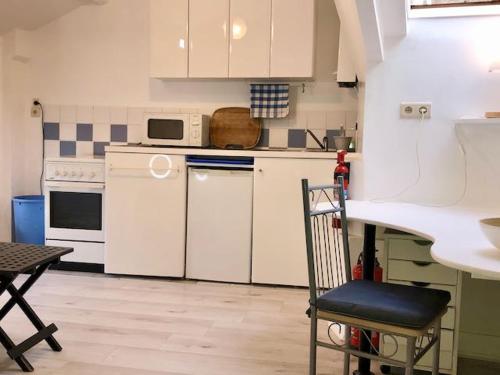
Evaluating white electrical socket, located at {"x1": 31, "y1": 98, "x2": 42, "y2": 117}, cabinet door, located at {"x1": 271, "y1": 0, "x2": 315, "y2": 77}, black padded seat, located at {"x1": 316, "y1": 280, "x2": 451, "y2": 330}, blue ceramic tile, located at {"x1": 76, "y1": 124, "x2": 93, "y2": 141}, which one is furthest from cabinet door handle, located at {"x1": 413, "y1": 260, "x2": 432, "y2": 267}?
white electrical socket, located at {"x1": 31, "y1": 98, "x2": 42, "y2": 117}

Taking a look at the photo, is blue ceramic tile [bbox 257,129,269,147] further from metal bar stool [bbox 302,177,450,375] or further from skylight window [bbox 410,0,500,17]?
metal bar stool [bbox 302,177,450,375]

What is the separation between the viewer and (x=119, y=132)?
438 centimetres

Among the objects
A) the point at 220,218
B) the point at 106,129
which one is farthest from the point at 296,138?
the point at 106,129

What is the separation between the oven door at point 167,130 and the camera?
3832mm

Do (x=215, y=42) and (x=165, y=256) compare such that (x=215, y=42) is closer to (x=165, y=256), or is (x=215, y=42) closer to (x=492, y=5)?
(x=165, y=256)

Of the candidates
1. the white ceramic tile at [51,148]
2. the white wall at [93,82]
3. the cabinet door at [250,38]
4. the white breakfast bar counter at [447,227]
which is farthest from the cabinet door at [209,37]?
the white breakfast bar counter at [447,227]

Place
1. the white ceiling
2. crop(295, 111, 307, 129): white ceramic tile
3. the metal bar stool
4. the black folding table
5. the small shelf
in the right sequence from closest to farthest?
1. the metal bar stool
2. the black folding table
3. the small shelf
4. the white ceiling
5. crop(295, 111, 307, 129): white ceramic tile

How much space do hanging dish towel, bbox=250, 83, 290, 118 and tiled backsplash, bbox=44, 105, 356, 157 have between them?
125 mm

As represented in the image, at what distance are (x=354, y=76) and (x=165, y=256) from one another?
1.83 m

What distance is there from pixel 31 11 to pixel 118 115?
3.40 feet

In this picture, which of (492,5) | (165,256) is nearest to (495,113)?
(492,5)

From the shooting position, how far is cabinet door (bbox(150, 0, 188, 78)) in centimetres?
388

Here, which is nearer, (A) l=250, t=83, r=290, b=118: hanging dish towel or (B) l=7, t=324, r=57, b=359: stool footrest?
(B) l=7, t=324, r=57, b=359: stool footrest

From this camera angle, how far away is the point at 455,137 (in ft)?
8.81
